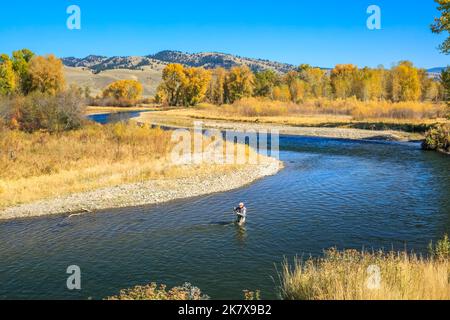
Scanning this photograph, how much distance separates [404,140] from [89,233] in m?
53.6

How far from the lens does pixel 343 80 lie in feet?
464

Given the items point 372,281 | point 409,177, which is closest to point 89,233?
point 372,281

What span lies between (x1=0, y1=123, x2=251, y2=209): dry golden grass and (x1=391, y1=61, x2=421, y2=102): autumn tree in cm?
A: 8831

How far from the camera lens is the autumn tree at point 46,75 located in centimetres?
7906

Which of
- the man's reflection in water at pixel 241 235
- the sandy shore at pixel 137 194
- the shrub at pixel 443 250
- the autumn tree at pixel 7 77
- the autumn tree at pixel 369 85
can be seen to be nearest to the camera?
the shrub at pixel 443 250

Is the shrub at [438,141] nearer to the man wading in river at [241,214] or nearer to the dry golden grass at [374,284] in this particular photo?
the man wading in river at [241,214]

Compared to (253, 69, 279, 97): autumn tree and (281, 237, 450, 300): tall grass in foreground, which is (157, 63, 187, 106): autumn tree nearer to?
(253, 69, 279, 97): autumn tree

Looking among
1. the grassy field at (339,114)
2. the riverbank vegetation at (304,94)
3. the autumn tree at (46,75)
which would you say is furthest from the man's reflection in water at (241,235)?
the autumn tree at (46,75)

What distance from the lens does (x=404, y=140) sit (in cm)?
6278

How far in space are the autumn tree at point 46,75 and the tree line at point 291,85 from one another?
65379 mm

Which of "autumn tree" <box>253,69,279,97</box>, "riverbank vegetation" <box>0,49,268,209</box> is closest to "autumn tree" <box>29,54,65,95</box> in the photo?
"riverbank vegetation" <box>0,49,268,209</box>

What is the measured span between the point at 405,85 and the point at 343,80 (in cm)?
2460

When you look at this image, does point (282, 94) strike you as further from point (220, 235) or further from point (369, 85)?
point (220, 235)

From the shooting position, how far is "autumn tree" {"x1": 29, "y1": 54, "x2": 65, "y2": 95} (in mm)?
79062
